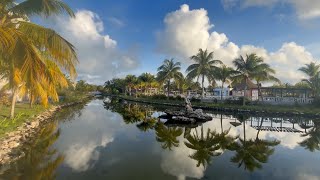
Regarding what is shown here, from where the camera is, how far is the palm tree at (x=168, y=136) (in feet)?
58.2

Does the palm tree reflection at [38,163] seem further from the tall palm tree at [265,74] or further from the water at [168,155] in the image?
the tall palm tree at [265,74]

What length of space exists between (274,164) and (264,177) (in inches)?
102

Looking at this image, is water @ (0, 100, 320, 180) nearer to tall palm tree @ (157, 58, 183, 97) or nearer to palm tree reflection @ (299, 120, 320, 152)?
palm tree reflection @ (299, 120, 320, 152)

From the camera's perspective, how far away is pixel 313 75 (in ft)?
139

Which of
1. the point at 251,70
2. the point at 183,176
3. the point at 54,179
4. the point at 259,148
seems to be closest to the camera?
the point at 54,179

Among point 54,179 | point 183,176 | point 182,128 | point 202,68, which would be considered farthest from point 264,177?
point 202,68

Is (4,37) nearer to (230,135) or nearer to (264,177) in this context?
(264,177)

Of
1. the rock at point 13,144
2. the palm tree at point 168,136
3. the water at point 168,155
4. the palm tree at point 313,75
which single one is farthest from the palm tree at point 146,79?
the rock at point 13,144

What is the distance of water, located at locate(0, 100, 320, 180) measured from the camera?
447 inches

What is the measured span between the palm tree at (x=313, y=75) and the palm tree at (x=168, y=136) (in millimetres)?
28855

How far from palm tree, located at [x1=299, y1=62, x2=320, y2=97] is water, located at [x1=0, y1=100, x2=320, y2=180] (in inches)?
852

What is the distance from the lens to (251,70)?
42219 mm

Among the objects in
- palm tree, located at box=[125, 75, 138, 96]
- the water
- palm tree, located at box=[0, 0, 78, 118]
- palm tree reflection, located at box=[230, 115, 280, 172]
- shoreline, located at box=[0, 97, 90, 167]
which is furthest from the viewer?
palm tree, located at box=[125, 75, 138, 96]

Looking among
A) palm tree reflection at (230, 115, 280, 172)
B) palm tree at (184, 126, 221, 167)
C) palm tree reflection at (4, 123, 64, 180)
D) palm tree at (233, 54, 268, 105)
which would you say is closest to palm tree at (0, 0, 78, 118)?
palm tree reflection at (4, 123, 64, 180)
